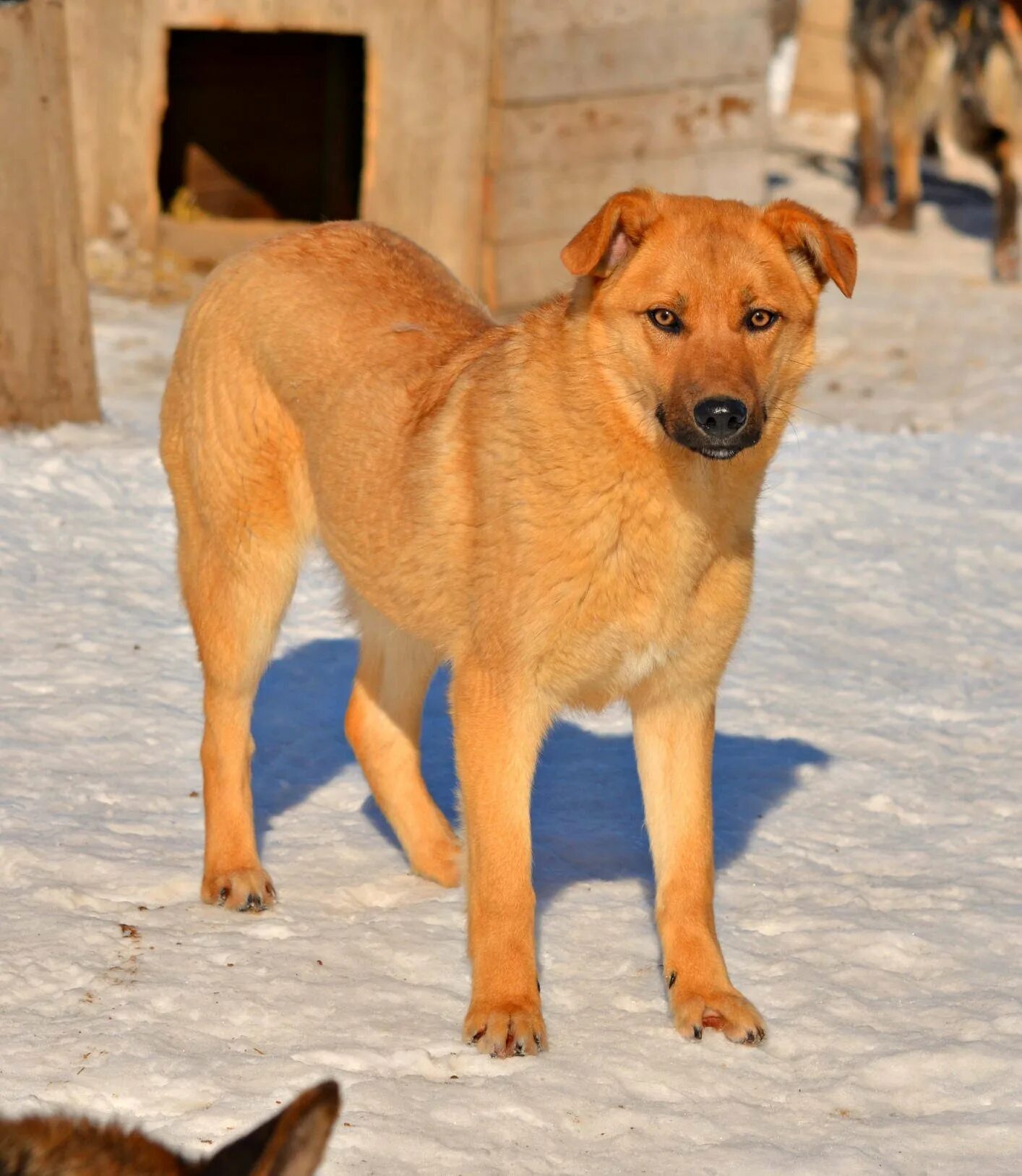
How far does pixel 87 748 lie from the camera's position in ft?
17.6

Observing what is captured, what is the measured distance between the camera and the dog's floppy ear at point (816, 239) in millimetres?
4102

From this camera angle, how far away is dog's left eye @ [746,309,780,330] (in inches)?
157

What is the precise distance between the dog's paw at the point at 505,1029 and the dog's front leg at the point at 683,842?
34 cm

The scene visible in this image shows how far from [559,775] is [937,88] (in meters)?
11.0

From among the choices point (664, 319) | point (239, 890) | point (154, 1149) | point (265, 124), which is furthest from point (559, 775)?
point (265, 124)

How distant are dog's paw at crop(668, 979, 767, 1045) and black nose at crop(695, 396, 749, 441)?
1.24 m

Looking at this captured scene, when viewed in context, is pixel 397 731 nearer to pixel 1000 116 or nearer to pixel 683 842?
pixel 683 842

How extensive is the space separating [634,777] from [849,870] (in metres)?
0.89

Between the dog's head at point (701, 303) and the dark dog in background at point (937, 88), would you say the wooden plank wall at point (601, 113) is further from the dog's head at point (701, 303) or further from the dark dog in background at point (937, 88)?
the dog's head at point (701, 303)

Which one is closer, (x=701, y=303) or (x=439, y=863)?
(x=701, y=303)

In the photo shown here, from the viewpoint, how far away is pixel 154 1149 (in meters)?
2.11

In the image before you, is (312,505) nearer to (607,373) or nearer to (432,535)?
(432,535)

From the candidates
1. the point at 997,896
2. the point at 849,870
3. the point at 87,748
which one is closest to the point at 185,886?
the point at 87,748

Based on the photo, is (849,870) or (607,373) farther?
(849,870)
